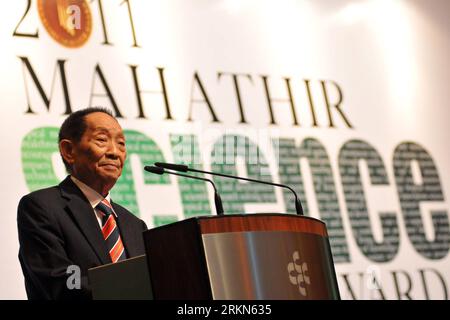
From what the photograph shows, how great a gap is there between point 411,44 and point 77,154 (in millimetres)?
3126

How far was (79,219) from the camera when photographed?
9.93ft

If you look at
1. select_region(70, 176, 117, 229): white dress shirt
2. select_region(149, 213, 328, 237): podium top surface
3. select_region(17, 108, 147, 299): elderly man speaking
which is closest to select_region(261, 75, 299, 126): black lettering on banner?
select_region(17, 108, 147, 299): elderly man speaking

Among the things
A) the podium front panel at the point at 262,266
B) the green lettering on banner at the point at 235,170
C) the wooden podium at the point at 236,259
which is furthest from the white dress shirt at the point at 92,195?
the green lettering on banner at the point at 235,170

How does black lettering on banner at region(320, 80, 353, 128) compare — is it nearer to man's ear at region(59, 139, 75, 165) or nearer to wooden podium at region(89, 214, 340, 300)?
man's ear at region(59, 139, 75, 165)

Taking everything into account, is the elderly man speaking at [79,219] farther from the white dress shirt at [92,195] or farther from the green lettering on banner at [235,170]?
the green lettering on banner at [235,170]

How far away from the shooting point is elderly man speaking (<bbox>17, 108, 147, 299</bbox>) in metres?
2.88

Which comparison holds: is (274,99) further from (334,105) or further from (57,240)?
(57,240)

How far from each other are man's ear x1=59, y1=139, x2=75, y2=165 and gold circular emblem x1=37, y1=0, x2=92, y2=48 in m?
1.30

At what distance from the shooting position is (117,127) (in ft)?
→ 10.9

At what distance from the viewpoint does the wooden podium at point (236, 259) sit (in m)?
2.26

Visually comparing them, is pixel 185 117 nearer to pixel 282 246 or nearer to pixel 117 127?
pixel 117 127

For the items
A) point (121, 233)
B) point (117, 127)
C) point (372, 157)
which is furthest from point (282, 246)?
point (372, 157)

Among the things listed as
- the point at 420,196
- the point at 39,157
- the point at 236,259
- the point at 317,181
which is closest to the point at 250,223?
the point at 236,259

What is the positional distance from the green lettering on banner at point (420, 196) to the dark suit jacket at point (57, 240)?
2.62 m
